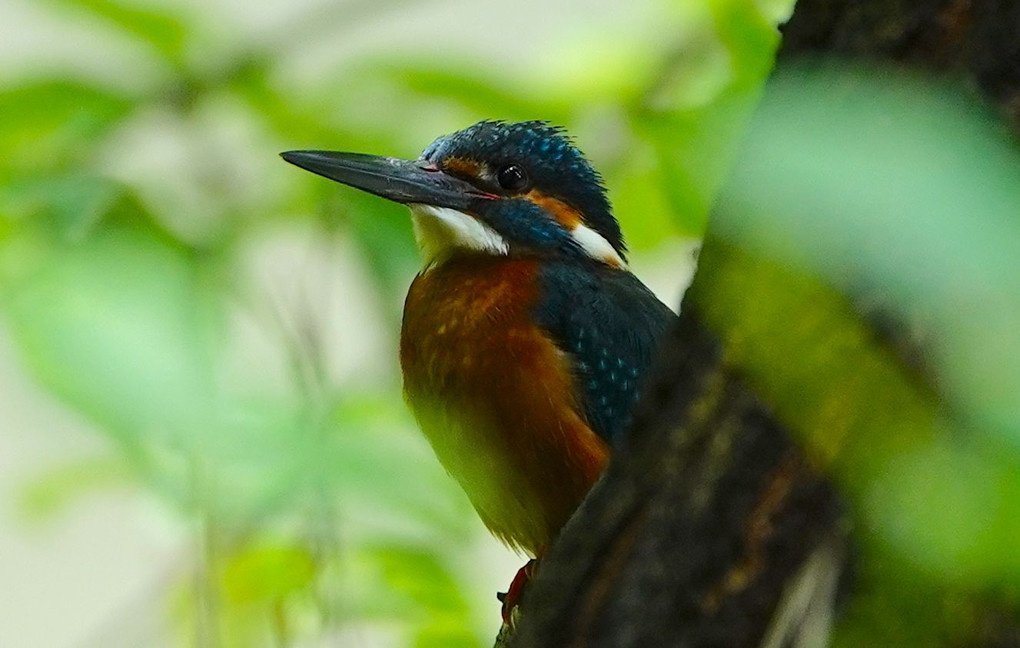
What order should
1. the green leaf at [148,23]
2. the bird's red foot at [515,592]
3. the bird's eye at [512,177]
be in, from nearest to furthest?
1. the green leaf at [148,23]
2. the bird's red foot at [515,592]
3. the bird's eye at [512,177]

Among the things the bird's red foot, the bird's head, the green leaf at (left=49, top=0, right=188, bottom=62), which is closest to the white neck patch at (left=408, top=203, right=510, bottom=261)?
the bird's head

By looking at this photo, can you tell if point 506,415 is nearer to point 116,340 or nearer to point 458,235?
point 458,235

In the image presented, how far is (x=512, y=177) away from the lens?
2.62 meters

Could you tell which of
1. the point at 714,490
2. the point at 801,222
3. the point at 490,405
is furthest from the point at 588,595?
the point at 490,405

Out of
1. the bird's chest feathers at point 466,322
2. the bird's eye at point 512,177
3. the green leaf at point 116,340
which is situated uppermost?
the bird's eye at point 512,177

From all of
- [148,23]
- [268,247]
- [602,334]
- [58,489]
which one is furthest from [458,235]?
[148,23]

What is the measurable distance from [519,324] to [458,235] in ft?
0.97

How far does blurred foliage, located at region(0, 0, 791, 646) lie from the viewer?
0.90 m

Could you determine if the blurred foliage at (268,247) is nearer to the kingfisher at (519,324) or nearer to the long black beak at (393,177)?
the long black beak at (393,177)

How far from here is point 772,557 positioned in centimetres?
98

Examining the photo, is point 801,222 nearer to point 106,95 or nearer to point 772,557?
point 772,557

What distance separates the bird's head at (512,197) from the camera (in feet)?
8.15

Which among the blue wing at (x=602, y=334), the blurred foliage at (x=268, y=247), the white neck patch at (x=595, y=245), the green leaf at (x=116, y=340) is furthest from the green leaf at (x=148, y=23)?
the white neck patch at (x=595, y=245)

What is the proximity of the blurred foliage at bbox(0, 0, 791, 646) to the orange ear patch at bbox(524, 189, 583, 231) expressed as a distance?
380mm
